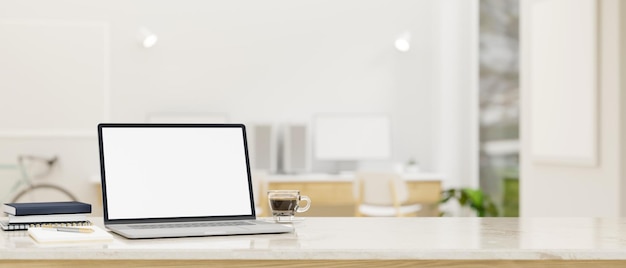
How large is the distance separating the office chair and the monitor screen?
30.5 inches

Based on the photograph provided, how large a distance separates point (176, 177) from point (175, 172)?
0.04 ft

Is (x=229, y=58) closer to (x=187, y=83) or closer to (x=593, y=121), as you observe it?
(x=187, y=83)

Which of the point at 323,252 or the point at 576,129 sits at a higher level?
the point at 576,129

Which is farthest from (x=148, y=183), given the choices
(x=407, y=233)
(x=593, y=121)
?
(x=593, y=121)

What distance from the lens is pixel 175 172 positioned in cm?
212

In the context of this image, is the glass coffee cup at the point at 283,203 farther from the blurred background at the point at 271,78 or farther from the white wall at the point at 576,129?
the blurred background at the point at 271,78

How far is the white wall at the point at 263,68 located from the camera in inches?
264

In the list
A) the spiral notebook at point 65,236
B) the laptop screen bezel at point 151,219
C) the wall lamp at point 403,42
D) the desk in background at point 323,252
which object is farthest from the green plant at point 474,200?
the spiral notebook at point 65,236

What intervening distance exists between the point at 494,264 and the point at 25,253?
0.89 meters

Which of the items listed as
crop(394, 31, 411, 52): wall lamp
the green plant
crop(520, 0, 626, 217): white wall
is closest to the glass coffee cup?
crop(520, 0, 626, 217): white wall

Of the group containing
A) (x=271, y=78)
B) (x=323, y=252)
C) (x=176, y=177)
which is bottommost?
(x=323, y=252)

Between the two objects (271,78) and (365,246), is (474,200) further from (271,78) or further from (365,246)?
(365,246)

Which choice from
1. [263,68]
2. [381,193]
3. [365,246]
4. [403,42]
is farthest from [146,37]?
[365,246]

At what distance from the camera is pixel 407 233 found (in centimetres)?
201
